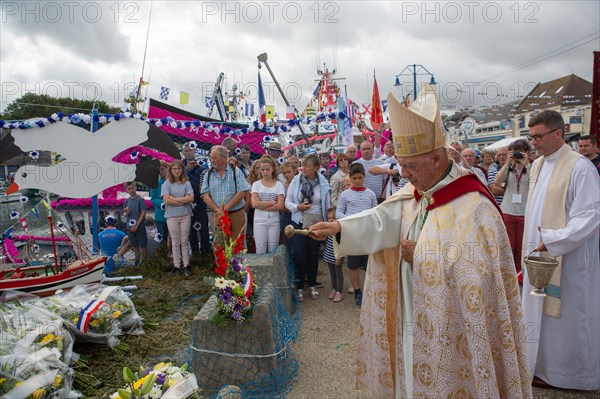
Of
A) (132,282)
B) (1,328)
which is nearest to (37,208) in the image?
(132,282)

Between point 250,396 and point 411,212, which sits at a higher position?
point 411,212

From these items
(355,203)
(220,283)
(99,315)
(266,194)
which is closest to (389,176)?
(355,203)

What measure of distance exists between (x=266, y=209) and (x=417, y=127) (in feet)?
12.4

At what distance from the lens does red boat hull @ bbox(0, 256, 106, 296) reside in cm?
497

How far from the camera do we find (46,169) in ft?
23.2

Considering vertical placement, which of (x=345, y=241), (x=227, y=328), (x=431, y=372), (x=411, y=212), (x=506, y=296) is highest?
(x=411, y=212)

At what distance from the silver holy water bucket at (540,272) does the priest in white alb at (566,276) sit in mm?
237

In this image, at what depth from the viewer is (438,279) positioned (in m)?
2.20

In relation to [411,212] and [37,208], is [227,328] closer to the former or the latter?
A: [411,212]

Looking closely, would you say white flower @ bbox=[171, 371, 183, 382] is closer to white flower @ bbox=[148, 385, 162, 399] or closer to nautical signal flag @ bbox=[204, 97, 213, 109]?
white flower @ bbox=[148, 385, 162, 399]

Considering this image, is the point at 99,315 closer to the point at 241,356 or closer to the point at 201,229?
the point at 241,356

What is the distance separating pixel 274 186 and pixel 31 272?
12.1ft

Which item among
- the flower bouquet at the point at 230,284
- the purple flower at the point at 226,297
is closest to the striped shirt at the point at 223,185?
the flower bouquet at the point at 230,284

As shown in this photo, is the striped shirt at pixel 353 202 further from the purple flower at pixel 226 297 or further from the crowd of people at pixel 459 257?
the purple flower at pixel 226 297
